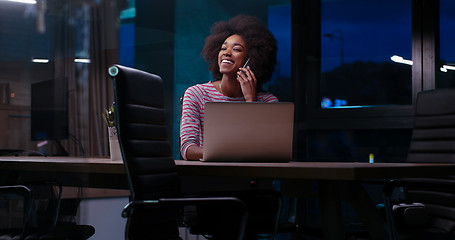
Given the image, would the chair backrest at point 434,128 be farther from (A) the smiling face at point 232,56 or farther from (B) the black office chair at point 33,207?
(B) the black office chair at point 33,207

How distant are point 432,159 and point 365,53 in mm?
1685

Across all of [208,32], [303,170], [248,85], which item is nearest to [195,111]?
[248,85]

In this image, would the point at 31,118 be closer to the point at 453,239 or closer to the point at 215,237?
the point at 215,237

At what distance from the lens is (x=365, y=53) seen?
424 centimetres

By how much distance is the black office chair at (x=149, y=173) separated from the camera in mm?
1612

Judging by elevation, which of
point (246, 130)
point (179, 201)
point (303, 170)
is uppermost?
point (246, 130)

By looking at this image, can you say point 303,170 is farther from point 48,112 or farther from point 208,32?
point 208,32

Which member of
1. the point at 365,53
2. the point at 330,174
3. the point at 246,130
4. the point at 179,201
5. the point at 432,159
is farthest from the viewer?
the point at 365,53

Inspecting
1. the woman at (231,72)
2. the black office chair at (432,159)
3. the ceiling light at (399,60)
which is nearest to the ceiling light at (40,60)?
the woman at (231,72)

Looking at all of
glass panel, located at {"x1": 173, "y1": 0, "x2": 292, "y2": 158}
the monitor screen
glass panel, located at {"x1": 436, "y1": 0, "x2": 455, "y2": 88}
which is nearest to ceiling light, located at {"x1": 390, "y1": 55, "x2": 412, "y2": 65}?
glass panel, located at {"x1": 436, "y1": 0, "x2": 455, "y2": 88}

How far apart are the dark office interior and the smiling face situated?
2.82 feet

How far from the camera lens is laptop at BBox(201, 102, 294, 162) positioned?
5.94ft

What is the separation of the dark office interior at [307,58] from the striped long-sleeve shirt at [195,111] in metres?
0.80

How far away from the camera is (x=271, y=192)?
1.90 m
